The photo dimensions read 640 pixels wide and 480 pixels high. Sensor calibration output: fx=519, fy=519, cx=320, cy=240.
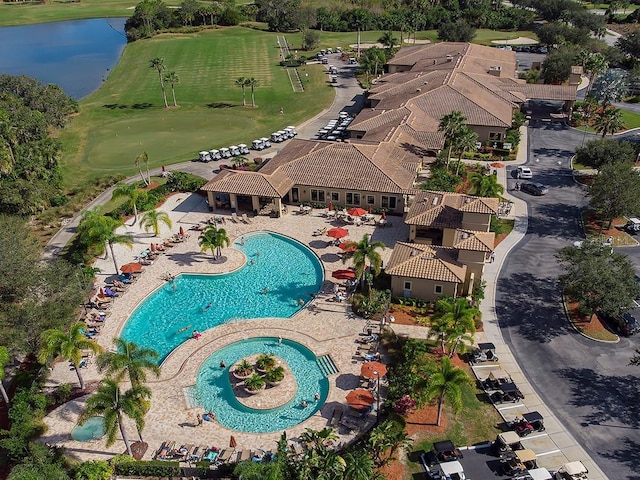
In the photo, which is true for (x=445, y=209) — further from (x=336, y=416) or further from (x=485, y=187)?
(x=336, y=416)

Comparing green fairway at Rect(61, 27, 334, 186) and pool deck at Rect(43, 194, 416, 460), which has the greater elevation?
green fairway at Rect(61, 27, 334, 186)

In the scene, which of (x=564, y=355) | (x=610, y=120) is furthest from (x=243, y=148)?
(x=564, y=355)

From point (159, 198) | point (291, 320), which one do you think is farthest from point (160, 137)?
point (291, 320)

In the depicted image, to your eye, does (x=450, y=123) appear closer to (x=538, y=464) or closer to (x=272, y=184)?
(x=272, y=184)

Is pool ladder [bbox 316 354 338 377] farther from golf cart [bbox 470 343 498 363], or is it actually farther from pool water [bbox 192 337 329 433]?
golf cart [bbox 470 343 498 363]

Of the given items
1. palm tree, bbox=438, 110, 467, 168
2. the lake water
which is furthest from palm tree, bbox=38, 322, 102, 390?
the lake water
